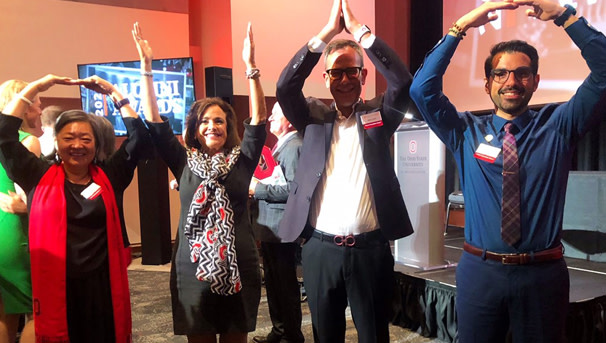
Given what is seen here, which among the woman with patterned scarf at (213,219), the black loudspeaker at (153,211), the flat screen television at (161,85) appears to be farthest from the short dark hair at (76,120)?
the black loudspeaker at (153,211)

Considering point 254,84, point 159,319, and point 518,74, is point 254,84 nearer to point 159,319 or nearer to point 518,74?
point 518,74

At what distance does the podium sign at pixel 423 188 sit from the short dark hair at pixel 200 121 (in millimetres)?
1712

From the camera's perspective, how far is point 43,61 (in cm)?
558

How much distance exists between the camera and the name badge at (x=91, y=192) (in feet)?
6.14

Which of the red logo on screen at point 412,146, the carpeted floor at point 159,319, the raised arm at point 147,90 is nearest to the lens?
the raised arm at point 147,90

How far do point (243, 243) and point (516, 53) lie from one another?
4.37 feet

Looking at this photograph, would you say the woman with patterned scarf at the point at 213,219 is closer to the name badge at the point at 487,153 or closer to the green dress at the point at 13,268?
the green dress at the point at 13,268

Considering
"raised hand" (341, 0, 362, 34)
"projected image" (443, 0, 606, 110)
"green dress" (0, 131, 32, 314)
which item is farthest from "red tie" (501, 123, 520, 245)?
"projected image" (443, 0, 606, 110)

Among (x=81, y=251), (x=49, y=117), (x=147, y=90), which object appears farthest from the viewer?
(x=49, y=117)

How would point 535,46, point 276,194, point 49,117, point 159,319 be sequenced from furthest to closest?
1. point 535,46
2. point 159,319
3. point 276,194
4. point 49,117

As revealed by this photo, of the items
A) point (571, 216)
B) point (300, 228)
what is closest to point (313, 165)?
point (300, 228)

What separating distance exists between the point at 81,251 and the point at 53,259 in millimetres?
107

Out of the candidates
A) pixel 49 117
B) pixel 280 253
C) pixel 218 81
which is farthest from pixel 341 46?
pixel 218 81

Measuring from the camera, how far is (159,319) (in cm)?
365
